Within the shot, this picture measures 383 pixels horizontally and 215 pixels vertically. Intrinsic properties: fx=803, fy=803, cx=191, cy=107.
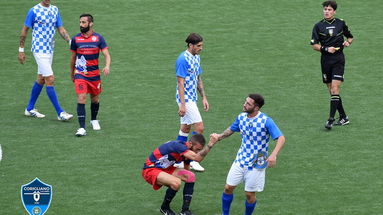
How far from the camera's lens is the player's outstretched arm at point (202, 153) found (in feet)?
33.7

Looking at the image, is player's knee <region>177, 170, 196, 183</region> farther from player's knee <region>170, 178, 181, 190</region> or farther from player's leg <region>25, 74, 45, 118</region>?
player's leg <region>25, 74, 45, 118</region>

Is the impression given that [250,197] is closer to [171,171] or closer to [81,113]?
[171,171]

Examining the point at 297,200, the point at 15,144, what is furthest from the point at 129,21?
the point at 297,200

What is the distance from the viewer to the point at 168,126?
14.6 m

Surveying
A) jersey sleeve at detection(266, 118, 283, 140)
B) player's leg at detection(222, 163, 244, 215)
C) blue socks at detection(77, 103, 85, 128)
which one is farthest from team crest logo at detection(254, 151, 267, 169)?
blue socks at detection(77, 103, 85, 128)

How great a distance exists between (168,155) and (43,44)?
516cm

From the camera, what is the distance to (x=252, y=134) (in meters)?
10.4

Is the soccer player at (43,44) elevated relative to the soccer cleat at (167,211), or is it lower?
elevated

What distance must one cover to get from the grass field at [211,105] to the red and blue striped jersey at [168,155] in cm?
70

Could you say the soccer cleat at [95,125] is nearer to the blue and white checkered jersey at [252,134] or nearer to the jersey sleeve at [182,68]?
the jersey sleeve at [182,68]

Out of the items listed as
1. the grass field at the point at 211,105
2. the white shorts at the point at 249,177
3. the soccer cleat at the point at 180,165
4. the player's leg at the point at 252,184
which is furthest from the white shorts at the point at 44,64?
the player's leg at the point at 252,184

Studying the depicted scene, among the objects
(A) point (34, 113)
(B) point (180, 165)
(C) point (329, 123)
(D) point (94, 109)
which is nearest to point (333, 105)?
(C) point (329, 123)

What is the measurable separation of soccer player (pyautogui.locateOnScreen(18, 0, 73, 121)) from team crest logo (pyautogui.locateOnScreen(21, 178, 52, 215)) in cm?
603

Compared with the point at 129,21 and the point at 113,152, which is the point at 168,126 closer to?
the point at 113,152
